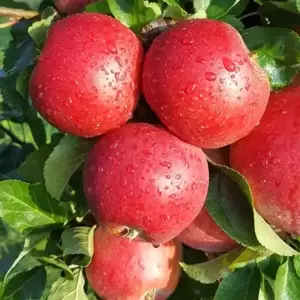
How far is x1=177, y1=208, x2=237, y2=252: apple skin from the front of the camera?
3.12 feet

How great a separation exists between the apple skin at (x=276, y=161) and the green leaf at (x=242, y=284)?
0.42 ft

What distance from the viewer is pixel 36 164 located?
1.04 metres

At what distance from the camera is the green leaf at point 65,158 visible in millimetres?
897

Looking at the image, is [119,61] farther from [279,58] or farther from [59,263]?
[59,263]

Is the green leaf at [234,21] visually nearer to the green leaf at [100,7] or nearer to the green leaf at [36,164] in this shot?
the green leaf at [100,7]

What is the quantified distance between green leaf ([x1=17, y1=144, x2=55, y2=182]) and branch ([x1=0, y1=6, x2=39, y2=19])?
0.74 ft

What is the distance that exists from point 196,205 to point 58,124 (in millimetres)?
205

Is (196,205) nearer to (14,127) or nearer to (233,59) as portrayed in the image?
(233,59)

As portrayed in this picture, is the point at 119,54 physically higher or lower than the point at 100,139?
higher

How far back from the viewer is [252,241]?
883 millimetres

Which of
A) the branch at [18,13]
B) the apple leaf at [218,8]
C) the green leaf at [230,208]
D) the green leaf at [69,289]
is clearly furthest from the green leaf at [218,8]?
the green leaf at [69,289]

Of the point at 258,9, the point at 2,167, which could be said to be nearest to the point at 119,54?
the point at 258,9

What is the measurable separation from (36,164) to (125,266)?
22 cm

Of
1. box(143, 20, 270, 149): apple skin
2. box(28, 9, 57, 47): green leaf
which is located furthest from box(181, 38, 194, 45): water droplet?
box(28, 9, 57, 47): green leaf
